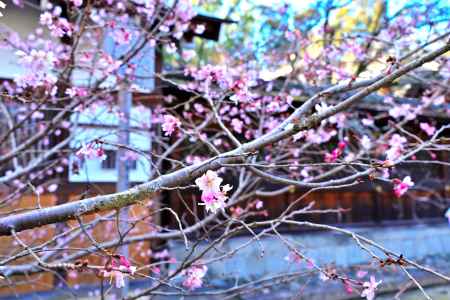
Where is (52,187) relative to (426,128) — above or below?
below

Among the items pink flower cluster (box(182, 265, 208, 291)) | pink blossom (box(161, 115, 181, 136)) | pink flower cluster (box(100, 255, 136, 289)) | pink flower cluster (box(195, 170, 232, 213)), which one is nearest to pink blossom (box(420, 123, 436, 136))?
pink flower cluster (box(182, 265, 208, 291))

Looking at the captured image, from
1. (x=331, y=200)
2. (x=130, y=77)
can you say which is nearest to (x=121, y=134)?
(x=130, y=77)

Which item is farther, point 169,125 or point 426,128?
point 426,128

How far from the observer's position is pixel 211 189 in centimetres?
170

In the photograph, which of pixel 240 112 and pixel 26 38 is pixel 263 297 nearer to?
pixel 240 112

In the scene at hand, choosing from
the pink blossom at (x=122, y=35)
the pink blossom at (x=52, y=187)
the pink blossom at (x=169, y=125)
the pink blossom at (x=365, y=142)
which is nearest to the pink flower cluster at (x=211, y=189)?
the pink blossom at (x=169, y=125)

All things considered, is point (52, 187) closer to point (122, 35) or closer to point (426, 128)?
point (122, 35)

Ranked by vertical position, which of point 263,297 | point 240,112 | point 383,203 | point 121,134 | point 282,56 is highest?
point 282,56

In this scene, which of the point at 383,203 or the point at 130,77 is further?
the point at 383,203

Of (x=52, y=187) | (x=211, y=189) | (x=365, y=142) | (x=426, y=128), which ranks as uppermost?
(x=426, y=128)

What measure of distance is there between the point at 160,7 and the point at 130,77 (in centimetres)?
93

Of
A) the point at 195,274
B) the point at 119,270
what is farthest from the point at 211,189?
the point at 195,274

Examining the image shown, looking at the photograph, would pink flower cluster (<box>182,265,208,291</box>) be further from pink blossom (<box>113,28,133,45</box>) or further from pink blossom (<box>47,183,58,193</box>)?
pink blossom (<box>47,183,58,193</box>)

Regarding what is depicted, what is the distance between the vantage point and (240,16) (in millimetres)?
10344
